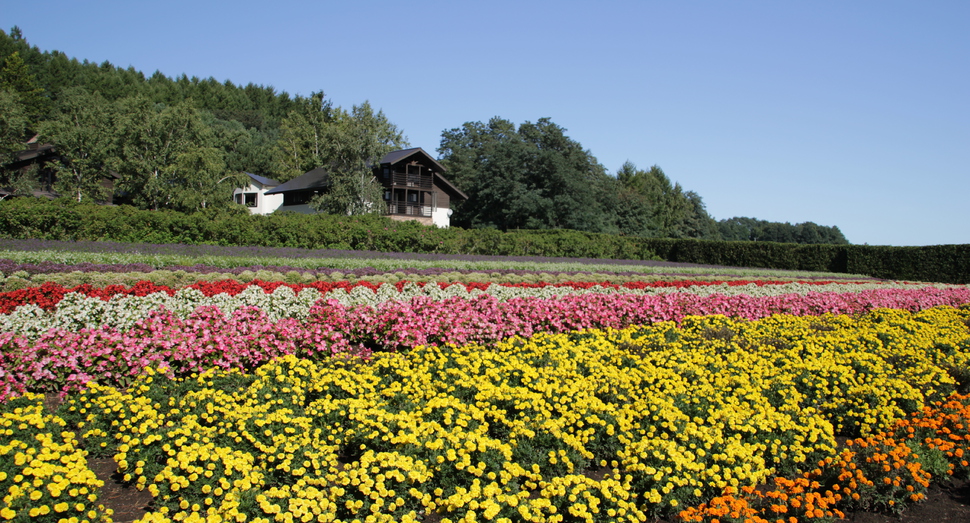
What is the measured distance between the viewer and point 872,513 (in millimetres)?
3930

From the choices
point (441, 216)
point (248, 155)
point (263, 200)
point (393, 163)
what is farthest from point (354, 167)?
point (248, 155)

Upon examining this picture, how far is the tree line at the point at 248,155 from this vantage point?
31797 millimetres

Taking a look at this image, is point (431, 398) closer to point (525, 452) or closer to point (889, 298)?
point (525, 452)

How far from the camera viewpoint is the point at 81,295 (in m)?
6.33

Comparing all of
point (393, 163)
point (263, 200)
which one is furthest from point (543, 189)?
point (263, 200)

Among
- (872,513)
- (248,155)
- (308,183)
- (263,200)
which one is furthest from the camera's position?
(248,155)

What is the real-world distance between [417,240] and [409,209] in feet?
67.6

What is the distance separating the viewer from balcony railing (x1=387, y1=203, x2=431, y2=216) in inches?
1667

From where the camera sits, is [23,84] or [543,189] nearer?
[543,189]

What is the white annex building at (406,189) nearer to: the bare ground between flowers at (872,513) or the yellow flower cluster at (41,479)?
the yellow flower cluster at (41,479)

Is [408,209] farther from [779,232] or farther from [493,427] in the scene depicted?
[779,232]

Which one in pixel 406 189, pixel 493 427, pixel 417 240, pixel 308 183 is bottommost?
pixel 493 427

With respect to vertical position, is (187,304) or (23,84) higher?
(23,84)

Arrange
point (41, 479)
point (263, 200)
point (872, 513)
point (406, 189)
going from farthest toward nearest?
point (263, 200) < point (406, 189) < point (872, 513) < point (41, 479)
